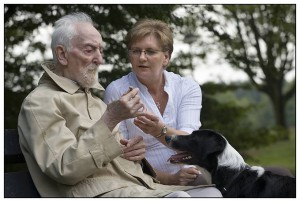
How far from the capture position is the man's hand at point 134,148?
388cm

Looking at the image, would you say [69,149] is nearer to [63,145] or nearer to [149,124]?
[63,145]

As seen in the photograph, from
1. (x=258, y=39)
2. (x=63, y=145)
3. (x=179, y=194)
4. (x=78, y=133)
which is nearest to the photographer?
(x=179, y=194)

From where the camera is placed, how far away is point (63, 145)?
3.38 metres

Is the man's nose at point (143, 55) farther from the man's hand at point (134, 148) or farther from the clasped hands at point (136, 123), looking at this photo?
the man's hand at point (134, 148)

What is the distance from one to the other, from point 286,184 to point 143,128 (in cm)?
102

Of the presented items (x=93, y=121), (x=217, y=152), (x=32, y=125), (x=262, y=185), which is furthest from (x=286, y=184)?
(x=32, y=125)

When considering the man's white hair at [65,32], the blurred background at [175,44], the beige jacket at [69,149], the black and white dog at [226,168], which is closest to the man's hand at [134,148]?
the beige jacket at [69,149]

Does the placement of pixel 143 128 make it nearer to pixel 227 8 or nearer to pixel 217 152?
pixel 217 152

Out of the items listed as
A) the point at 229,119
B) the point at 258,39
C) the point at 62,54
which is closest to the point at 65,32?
the point at 62,54

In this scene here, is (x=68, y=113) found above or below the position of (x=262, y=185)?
above

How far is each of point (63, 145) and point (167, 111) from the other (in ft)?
3.96

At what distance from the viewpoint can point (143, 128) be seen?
4.06m

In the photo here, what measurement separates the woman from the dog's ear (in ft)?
0.55

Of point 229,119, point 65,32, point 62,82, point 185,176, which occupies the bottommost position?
point 229,119
